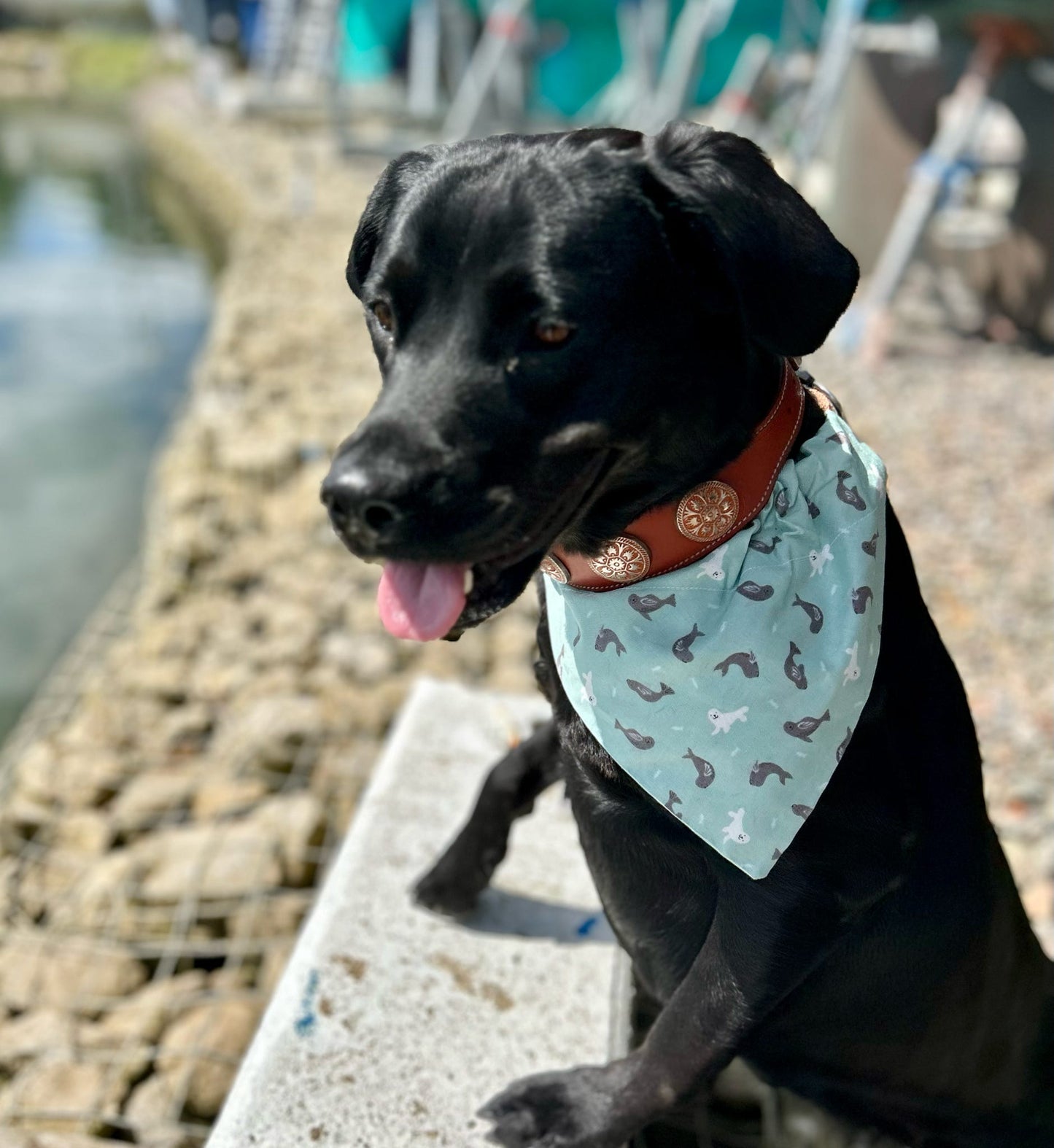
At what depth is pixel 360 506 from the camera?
4.46 ft

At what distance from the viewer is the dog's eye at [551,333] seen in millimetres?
1408

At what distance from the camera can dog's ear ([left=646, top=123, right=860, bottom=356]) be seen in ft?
4.58

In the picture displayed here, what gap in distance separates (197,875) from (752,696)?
2066 mm

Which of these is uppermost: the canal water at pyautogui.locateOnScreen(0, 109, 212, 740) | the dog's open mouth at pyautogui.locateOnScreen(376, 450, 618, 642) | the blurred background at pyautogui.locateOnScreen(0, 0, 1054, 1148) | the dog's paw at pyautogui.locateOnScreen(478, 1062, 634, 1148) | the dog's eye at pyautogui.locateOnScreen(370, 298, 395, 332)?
the dog's eye at pyautogui.locateOnScreen(370, 298, 395, 332)

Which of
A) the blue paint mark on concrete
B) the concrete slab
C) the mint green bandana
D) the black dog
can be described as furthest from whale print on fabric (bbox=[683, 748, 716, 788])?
the blue paint mark on concrete

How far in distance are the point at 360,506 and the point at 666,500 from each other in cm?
42

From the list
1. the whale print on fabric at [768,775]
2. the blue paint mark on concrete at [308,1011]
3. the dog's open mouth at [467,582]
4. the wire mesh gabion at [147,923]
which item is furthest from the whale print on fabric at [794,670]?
the wire mesh gabion at [147,923]

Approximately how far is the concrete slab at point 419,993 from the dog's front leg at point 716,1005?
282 mm

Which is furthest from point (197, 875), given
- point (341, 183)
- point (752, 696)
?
point (341, 183)

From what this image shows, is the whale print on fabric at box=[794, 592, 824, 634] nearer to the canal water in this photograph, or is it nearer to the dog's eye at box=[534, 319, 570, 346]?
the dog's eye at box=[534, 319, 570, 346]

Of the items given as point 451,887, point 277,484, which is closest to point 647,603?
point 451,887

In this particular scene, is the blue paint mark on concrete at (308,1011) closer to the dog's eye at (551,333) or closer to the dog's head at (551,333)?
the dog's head at (551,333)

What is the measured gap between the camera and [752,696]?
1.58m

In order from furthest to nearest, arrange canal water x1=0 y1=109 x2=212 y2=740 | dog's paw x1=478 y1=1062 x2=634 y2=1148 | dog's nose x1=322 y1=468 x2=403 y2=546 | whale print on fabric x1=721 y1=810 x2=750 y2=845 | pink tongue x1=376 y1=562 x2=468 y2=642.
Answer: canal water x1=0 y1=109 x2=212 y2=740
dog's paw x1=478 y1=1062 x2=634 y2=1148
whale print on fabric x1=721 y1=810 x2=750 y2=845
pink tongue x1=376 y1=562 x2=468 y2=642
dog's nose x1=322 y1=468 x2=403 y2=546
